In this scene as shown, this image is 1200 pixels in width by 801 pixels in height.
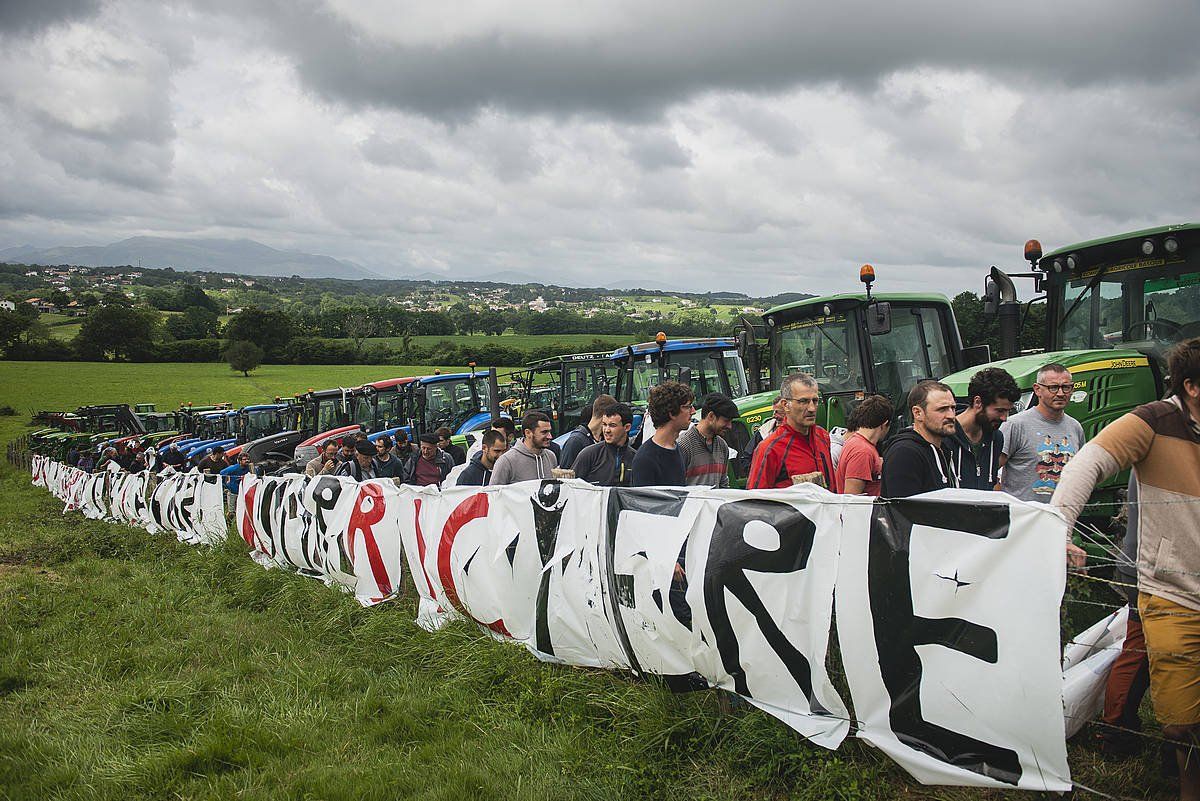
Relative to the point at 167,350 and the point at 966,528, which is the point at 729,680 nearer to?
the point at 966,528

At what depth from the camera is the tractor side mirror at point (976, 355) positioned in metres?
8.98

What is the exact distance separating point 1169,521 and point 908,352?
250 inches

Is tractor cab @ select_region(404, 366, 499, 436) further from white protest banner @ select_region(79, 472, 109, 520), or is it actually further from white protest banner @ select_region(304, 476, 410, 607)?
white protest banner @ select_region(304, 476, 410, 607)

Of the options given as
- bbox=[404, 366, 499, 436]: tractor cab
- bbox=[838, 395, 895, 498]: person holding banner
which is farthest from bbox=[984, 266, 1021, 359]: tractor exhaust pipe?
bbox=[404, 366, 499, 436]: tractor cab

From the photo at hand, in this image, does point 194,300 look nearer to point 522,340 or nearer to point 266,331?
point 266,331

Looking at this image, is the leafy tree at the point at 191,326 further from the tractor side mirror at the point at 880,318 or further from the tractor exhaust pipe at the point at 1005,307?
the tractor exhaust pipe at the point at 1005,307

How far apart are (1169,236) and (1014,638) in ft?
19.5

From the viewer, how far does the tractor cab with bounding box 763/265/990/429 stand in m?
9.05

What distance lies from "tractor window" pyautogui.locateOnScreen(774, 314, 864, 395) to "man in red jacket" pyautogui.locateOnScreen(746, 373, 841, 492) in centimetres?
346

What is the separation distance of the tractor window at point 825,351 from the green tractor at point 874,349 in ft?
0.04

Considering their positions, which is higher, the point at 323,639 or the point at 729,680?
the point at 729,680

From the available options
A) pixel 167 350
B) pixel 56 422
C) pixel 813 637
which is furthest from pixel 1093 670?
pixel 167 350

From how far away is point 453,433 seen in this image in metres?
18.1

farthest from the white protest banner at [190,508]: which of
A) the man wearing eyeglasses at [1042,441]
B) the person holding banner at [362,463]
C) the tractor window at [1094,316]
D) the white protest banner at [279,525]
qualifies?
the tractor window at [1094,316]
